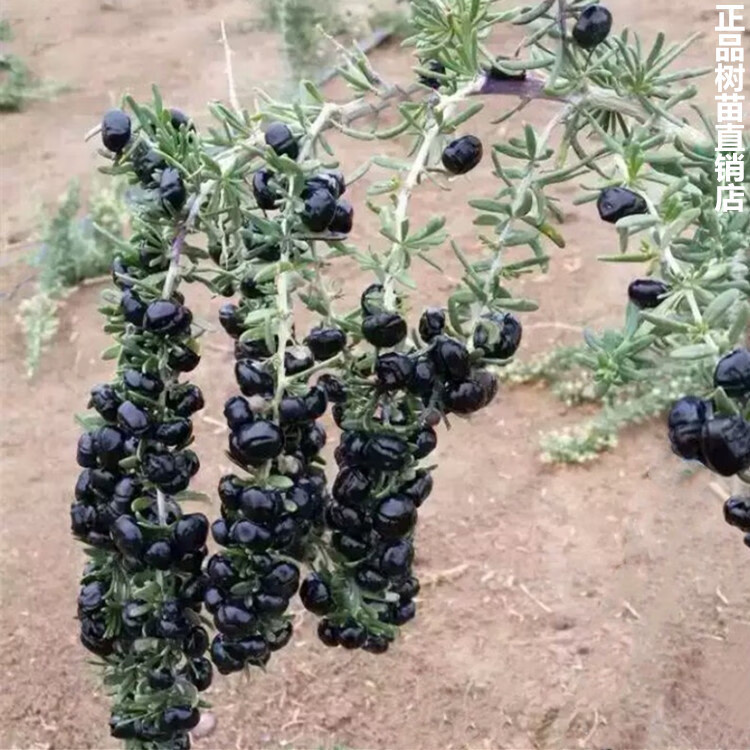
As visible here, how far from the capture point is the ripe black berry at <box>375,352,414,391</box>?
1.06 metres

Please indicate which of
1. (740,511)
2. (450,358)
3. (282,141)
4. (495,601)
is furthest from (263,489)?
(495,601)

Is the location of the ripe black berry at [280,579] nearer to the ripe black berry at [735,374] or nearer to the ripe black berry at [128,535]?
the ripe black berry at [128,535]

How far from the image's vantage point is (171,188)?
111cm

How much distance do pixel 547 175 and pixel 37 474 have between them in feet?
7.90

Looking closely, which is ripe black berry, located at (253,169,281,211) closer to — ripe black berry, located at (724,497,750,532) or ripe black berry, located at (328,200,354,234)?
ripe black berry, located at (328,200,354,234)

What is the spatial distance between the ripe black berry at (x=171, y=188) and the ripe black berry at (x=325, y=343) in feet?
0.61

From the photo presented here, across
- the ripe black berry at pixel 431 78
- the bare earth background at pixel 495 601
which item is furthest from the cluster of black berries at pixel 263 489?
the bare earth background at pixel 495 601

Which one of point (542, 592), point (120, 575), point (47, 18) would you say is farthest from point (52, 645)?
point (47, 18)

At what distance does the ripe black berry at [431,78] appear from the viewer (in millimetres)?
1329

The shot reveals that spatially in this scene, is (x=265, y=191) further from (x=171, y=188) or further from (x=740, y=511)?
(x=740, y=511)

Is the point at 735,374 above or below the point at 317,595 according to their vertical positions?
above

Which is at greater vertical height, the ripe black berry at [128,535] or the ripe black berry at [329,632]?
the ripe black berry at [128,535]

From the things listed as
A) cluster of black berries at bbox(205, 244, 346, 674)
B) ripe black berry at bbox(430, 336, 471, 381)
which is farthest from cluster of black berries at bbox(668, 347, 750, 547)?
cluster of black berries at bbox(205, 244, 346, 674)

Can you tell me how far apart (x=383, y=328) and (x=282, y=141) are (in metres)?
0.22
